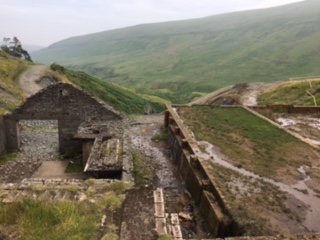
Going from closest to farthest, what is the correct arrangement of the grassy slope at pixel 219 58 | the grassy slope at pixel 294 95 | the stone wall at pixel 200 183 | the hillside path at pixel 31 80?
the stone wall at pixel 200 183, the grassy slope at pixel 294 95, the hillside path at pixel 31 80, the grassy slope at pixel 219 58

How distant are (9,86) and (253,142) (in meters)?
25.7

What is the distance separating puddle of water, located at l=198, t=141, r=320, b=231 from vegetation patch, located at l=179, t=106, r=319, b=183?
0.30 meters

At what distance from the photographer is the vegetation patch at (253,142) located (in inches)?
491

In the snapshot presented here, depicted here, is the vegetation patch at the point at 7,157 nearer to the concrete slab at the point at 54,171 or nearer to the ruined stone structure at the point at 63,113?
the ruined stone structure at the point at 63,113

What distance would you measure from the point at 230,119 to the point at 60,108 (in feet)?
33.2

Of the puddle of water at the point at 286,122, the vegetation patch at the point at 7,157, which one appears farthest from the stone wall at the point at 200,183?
the vegetation patch at the point at 7,157

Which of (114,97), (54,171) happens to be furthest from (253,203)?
(114,97)

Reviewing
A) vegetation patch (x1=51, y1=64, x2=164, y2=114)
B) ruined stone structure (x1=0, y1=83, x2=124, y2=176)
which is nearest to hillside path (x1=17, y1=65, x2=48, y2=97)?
vegetation patch (x1=51, y1=64, x2=164, y2=114)

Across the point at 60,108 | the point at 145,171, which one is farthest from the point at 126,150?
the point at 60,108

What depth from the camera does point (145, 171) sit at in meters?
14.6

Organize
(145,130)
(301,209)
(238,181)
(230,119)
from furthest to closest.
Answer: (145,130) → (230,119) → (238,181) → (301,209)

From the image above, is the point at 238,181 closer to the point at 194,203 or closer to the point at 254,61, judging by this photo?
the point at 194,203

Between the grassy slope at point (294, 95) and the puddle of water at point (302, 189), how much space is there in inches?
717

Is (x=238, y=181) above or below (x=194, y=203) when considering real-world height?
above
